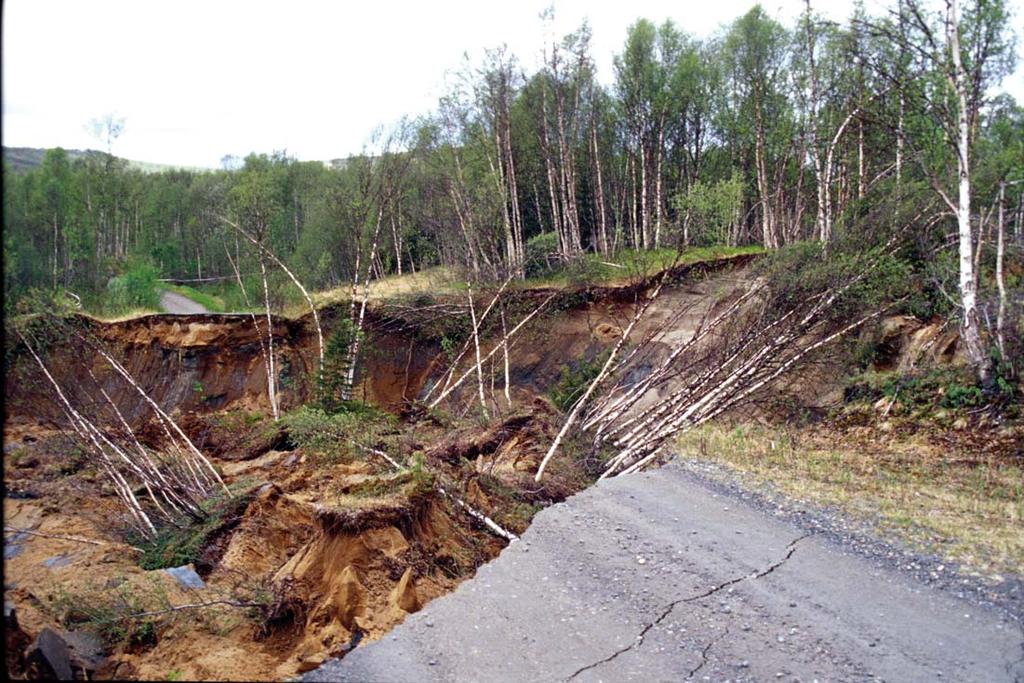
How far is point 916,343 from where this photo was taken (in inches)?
498

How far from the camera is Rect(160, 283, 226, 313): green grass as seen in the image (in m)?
28.2

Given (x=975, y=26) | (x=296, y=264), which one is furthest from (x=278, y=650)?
(x=296, y=264)

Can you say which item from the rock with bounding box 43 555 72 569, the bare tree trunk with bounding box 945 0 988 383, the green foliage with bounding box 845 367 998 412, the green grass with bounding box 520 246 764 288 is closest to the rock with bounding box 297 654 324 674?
the rock with bounding box 43 555 72 569

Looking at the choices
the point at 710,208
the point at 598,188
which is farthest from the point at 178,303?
the point at 710,208

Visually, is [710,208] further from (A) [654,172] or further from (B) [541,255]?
(A) [654,172]

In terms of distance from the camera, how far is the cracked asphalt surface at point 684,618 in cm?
508

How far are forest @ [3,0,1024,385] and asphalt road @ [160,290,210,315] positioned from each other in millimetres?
1065

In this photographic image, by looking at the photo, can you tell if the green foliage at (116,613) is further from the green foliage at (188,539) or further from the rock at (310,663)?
the green foliage at (188,539)

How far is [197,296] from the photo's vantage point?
100 ft

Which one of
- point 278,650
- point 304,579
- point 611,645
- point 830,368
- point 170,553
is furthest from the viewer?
point 830,368

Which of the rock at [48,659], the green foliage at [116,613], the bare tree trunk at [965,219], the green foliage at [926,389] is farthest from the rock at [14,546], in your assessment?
the bare tree trunk at [965,219]

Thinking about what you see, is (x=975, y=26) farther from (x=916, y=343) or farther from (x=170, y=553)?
(x=170, y=553)

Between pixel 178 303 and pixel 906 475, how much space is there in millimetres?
24135

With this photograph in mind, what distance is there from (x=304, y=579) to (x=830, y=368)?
33.0ft
